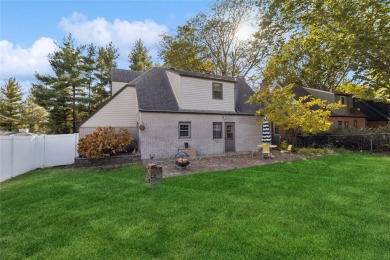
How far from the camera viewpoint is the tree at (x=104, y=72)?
30.5m

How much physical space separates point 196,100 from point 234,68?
48.2ft

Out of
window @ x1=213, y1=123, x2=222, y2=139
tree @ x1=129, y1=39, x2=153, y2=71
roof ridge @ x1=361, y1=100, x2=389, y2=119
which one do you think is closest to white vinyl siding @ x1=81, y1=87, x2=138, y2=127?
window @ x1=213, y1=123, x2=222, y2=139

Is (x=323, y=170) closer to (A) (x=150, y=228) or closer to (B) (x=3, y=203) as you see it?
(A) (x=150, y=228)

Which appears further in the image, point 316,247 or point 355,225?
point 355,225

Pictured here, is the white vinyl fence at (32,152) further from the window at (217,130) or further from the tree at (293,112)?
the tree at (293,112)

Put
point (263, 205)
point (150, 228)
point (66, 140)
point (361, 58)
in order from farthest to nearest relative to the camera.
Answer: point (66, 140) < point (361, 58) < point (263, 205) < point (150, 228)

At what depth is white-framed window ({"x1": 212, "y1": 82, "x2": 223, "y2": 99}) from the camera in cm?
1562

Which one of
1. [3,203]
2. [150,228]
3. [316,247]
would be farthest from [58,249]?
[316,247]

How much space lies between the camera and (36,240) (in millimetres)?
3947

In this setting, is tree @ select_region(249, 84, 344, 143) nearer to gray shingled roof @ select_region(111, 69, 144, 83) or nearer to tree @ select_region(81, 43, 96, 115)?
gray shingled roof @ select_region(111, 69, 144, 83)

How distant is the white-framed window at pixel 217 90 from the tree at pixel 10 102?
40.5m

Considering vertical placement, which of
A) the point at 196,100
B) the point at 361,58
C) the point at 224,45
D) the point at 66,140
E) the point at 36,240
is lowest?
the point at 36,240

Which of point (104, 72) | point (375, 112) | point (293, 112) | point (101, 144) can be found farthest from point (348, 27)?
point (104, 72)

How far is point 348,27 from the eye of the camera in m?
10.1
